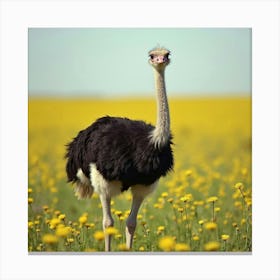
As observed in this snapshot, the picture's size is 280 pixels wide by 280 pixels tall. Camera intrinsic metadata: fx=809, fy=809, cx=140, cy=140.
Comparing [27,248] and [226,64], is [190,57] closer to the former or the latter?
[226,64]

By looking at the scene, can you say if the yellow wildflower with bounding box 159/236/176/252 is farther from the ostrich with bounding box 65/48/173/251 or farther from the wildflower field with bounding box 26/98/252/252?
the ostrich with bounding box 65/48/173/251

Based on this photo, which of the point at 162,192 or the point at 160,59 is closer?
the point at 160,59

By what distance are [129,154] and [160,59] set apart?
0.82 meters

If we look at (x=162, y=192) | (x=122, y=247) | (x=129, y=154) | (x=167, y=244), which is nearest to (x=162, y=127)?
(x=129, y=154)

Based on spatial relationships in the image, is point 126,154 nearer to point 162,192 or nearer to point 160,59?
point 160,59

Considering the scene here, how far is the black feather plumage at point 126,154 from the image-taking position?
6.60m

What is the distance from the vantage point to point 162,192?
9070 millimetres

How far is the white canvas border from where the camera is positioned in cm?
712

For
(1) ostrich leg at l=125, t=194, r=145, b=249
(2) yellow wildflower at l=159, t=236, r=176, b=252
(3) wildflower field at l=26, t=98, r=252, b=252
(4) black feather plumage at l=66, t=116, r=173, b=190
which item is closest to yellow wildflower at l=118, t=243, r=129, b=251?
(3) wildflower field at l=26, t=98, r=252, b=252

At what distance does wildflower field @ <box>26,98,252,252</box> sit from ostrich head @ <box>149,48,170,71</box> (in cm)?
118
